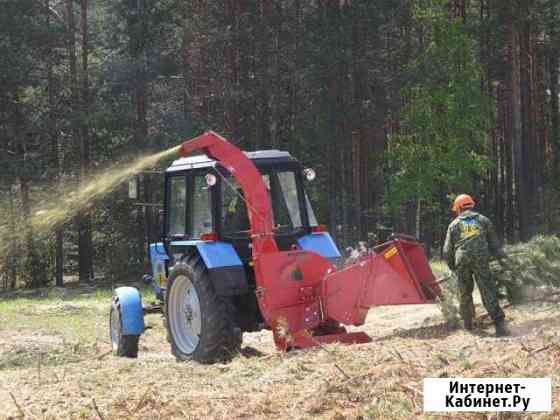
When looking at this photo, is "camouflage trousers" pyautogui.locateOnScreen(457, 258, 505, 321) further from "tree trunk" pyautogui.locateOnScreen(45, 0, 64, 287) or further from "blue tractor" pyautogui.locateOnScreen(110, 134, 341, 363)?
"tree trunk" pyautogui.locateOnScreen(45, 0, 64, 287)

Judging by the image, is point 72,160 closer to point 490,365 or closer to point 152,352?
point 152,352

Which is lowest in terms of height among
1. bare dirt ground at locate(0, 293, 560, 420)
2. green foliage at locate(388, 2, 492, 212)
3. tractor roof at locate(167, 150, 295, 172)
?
bare dirt ground at locate(0, 293, 560, 420)

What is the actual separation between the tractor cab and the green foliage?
21.1 metres

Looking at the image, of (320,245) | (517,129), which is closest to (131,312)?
(320,245)

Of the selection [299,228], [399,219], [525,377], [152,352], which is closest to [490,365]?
[525,377]

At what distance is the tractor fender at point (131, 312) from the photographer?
1105cm

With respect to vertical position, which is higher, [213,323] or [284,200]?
[284,200]

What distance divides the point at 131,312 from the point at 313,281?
9.36ft

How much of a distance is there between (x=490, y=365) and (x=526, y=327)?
338cm

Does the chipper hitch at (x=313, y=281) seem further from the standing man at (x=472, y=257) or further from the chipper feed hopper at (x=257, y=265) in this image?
the standing man at (x=472, y=257)

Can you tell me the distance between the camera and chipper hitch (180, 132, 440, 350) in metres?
9.40

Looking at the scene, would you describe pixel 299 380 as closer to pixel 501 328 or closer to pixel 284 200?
pixel 501 328

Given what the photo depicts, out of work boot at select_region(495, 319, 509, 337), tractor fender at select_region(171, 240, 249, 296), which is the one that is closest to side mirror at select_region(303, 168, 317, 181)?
tractor fender at select_region(171, 240, 249, 296)

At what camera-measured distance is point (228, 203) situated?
10055 mm
